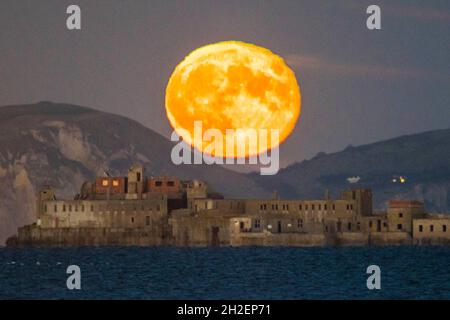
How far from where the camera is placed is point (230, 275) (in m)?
149

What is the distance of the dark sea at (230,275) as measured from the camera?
126625 mm

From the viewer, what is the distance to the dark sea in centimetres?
12662

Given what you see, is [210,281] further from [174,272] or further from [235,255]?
[235,255]

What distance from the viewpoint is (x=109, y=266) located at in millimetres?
166000

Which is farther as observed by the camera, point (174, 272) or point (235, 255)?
point (235, 255)
